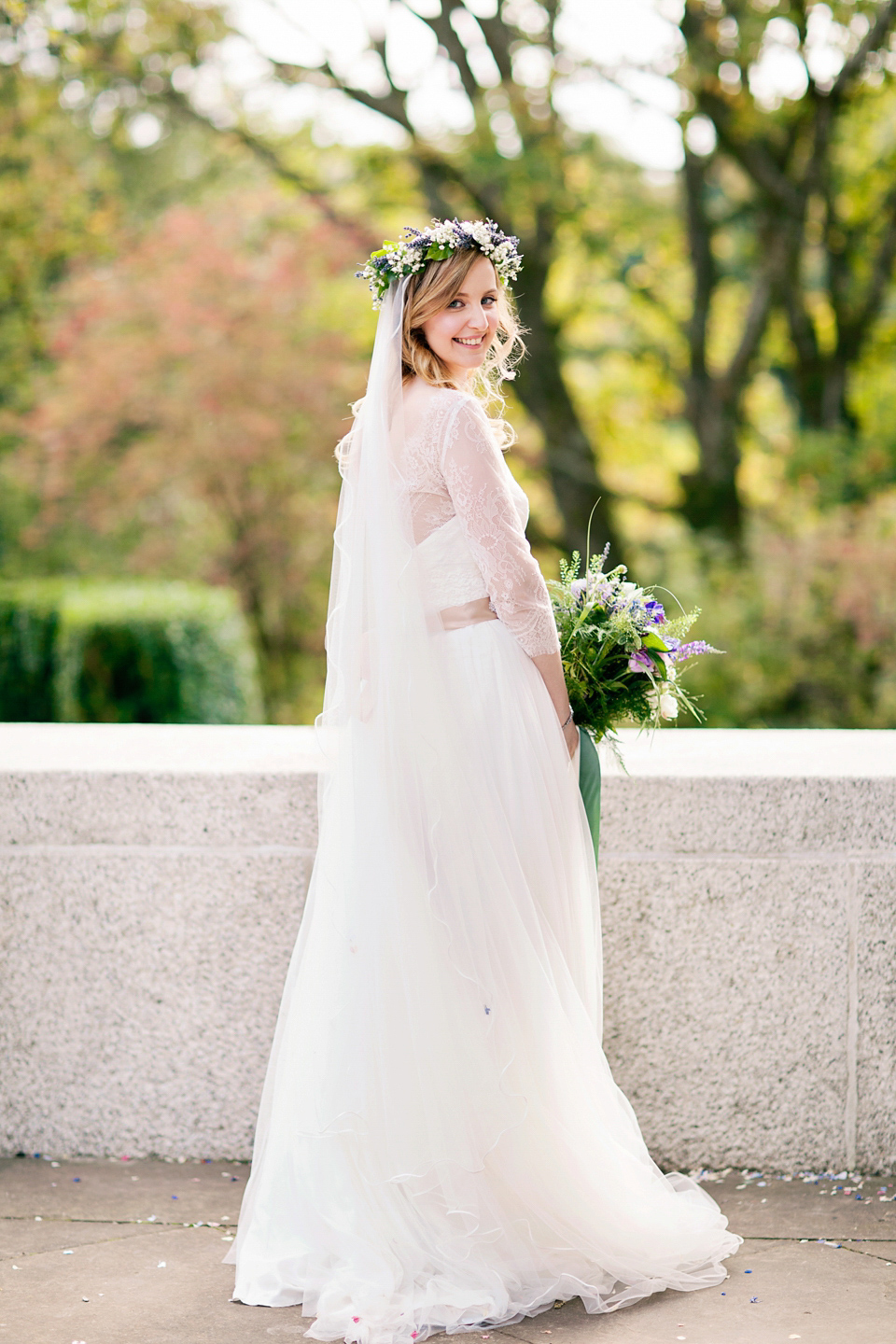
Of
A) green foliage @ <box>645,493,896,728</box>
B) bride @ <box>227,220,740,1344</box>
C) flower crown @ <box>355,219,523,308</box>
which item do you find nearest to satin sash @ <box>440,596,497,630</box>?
bride @ <box>227,220,740,1344</box>

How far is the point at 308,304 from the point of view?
12195 mm

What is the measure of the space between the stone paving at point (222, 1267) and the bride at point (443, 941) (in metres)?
0.09

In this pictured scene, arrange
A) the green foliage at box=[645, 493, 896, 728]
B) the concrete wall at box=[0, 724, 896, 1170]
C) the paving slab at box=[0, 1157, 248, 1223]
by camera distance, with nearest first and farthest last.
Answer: the paving slab at box=[0, 1157, 248, 1223] → the concrete wall at box=[0, 724, 896, 1170] → the green foliage at box=[645, 493, 896, 728]

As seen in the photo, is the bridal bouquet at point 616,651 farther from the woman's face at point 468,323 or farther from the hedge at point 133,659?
the hedge at point 133,659

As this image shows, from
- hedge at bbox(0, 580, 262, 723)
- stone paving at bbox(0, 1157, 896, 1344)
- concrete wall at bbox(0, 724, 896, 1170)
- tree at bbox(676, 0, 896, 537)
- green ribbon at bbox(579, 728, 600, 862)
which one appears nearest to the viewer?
stone paving at bbox(0, 1157, 896, 1344)

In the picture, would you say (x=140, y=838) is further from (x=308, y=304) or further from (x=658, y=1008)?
(x=308, y=304)

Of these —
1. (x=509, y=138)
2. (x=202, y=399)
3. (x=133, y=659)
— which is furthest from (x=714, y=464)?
(x=133, y=659)

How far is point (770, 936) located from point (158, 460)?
9.62 metres

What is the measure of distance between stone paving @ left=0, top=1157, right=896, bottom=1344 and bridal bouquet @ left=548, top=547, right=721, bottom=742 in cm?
132

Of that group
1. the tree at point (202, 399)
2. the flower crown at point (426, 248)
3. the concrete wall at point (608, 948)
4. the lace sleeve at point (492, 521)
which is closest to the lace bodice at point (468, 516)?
the lace sleeve at point (492, 521)

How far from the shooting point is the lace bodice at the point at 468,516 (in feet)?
9.42

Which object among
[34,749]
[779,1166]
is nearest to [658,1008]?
[779,1166]

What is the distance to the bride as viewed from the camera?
2.83 meters

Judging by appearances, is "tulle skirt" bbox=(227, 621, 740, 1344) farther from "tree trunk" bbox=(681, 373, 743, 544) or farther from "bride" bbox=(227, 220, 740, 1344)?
"tree trunk" bbox=(681, 373, 743, 544)
